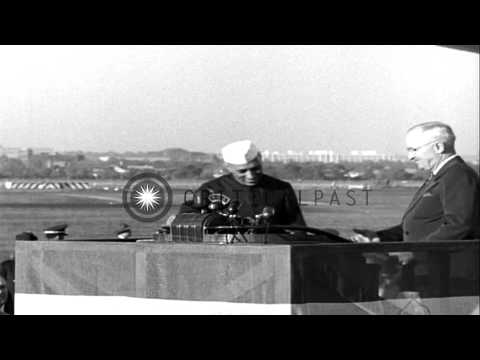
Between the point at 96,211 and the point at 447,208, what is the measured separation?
955 centimetres

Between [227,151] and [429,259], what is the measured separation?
6.05ft

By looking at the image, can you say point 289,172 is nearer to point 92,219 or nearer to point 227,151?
point 92,219

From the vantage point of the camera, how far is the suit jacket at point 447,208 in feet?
10.7

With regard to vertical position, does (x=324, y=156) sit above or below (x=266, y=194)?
above

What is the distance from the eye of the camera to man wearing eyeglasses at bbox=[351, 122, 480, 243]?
3264mm

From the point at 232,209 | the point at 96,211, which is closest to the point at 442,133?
the point at 232,209

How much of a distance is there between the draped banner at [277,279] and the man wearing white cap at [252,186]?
1488 millimetres

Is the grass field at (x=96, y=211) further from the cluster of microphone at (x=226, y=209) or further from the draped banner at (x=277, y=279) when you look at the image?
the draped banner at (x=277, y=279)

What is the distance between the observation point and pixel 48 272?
137 inches

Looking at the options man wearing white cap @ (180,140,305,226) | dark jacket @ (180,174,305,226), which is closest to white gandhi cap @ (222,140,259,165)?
man wearing white cap @ (180,140,305,226)

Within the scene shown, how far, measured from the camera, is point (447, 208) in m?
3.36

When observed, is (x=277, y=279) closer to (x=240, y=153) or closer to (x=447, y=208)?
(x=447, y=208)

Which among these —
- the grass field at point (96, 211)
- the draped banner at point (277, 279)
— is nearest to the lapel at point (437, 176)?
the draped banner at point (277, 279)
